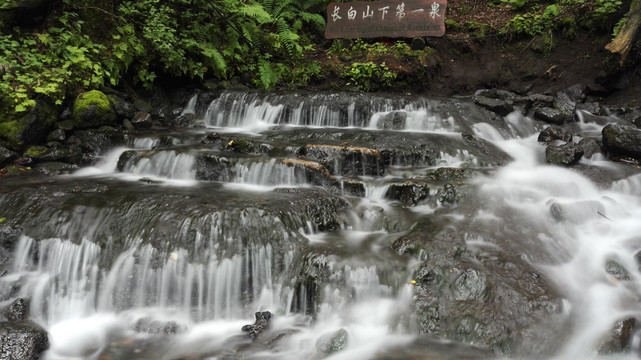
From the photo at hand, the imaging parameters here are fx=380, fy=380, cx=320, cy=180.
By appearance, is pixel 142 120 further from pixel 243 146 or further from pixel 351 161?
pixel 351 161

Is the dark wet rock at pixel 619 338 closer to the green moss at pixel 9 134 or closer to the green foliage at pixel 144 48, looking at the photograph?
the green foliage at pixel 144 48

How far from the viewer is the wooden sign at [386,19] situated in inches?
474

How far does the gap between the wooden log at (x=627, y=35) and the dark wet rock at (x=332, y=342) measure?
32.9ft

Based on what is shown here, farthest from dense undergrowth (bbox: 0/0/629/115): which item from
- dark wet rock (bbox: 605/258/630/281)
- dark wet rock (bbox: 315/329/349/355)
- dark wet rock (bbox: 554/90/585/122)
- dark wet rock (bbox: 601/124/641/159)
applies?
dark wet rock (bbox: 605/258/630/281)

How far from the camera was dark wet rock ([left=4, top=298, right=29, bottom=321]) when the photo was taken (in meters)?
4.02

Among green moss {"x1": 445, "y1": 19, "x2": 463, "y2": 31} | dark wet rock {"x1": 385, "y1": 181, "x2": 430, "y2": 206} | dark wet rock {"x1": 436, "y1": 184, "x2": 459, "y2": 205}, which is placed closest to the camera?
dark wet rock {"x1": 436, "y1": 184, "x2": 459, "y2": 205}

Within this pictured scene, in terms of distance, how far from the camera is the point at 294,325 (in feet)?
13.3

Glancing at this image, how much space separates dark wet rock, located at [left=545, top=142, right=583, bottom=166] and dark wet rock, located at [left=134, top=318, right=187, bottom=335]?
6879 mm

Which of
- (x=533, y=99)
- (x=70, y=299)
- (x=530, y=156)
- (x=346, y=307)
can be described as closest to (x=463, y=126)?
(x=530, y=156)

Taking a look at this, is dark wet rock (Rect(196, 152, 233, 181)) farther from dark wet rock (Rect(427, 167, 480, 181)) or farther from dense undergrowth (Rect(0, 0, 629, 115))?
dark wet rock (Rect(427, 167, 480, 181))

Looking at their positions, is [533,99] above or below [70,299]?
above

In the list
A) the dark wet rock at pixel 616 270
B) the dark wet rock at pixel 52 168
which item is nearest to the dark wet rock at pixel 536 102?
the dark wet rock at pixel 616 270

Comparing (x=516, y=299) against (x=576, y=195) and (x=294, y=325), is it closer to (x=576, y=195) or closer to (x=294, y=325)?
(x=294, y=325)

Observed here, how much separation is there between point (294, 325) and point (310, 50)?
1112cm
